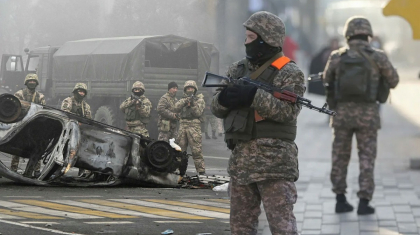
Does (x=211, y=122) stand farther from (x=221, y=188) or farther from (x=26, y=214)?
(x=26, y=214)

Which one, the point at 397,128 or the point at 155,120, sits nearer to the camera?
the point at 155,120

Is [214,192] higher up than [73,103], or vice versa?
[73,103]

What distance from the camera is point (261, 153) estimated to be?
5.81 meters

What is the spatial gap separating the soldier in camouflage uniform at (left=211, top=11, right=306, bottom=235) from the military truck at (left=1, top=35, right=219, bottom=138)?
3.37 meters

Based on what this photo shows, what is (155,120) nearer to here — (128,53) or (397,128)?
(128,53)

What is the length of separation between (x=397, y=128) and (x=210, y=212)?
1445 cm

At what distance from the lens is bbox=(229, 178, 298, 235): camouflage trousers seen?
5.77 meters

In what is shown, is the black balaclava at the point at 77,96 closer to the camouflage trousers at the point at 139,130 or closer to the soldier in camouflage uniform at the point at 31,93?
the soldier in camouflage uniform at the point at 31,93

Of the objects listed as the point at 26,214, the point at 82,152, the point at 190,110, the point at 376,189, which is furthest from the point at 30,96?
the point at 376,189

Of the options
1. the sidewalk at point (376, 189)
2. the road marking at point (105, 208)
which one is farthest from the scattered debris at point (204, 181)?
the road marking at point (105, 208)

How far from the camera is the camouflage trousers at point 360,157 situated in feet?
33.0

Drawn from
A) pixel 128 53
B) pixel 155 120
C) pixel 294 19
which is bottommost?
pixel 155 120

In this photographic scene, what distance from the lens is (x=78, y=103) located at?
932 cm

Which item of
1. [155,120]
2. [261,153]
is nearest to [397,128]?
[155,120]
